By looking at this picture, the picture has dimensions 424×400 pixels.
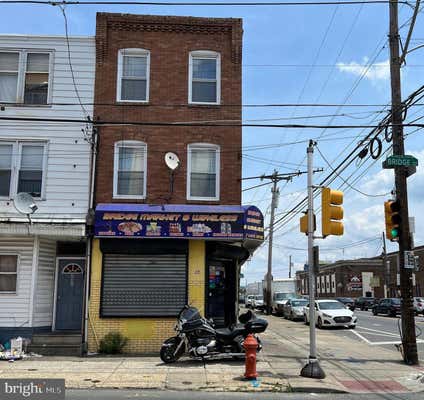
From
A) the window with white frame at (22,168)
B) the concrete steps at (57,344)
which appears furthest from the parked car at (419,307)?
the window with white frame at (22,168)

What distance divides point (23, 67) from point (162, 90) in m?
4.37

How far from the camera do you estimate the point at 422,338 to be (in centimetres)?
2184

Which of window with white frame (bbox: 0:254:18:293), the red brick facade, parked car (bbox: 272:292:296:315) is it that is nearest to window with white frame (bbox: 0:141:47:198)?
the red brick facade

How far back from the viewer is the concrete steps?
14422mm

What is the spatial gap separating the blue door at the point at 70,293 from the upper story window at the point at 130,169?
8.47 ft

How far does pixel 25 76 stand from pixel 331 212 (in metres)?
10.6

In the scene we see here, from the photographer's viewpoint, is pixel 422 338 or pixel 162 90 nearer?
pixel 162 90

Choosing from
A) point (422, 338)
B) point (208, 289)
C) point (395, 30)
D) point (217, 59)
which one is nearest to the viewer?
point (395, 30)

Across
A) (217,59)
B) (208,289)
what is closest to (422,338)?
(208,289)

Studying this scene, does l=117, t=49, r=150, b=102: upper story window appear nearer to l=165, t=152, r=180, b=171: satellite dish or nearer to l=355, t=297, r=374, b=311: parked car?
l=165, t=152, r=180, b=171: satellite dish

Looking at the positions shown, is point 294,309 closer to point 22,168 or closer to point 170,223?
point 170,223

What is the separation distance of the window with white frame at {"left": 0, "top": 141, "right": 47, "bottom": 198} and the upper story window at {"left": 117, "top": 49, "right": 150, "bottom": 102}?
9.93ft

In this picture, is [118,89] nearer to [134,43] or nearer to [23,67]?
[134,43]

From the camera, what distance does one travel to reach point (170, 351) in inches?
512
